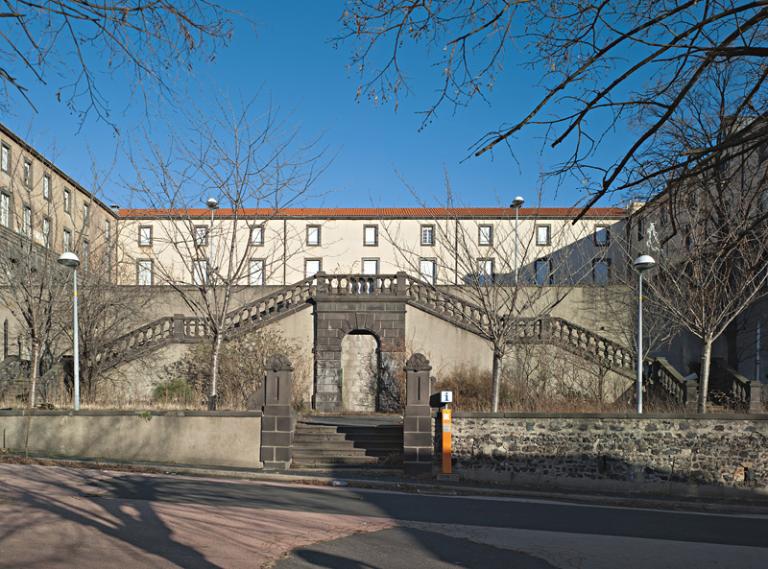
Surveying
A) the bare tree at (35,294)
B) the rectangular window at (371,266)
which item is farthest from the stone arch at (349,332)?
the rectangular window at (371,266)

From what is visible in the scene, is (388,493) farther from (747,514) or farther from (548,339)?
(548,339)

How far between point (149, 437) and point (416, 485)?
7245 millimetres

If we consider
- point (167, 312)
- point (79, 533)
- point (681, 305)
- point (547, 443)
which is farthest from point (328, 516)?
point (167, 312)

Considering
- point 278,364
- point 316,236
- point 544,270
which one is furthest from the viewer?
point 316,236

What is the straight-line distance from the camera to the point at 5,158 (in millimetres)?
39000

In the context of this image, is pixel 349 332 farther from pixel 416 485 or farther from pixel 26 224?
pixel 416 485

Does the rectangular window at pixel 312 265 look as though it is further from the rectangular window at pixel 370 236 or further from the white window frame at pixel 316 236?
the rectangular window at pixel 370 236

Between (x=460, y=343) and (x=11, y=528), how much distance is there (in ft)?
69.7

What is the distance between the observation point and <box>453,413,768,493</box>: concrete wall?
660 inches

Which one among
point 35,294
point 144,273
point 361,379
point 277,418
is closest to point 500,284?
point 361,379

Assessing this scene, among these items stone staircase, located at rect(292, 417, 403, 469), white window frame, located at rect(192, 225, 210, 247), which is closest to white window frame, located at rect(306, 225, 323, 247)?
white window frame, located at rect(192, 225, 210, 247)

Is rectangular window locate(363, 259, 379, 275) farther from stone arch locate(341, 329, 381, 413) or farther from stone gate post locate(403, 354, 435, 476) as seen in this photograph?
stone gate post locate(403, 354, 435, 476)

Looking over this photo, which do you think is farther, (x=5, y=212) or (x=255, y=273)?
(x=5, y=212)

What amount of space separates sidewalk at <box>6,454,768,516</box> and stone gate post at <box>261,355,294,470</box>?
55cm
